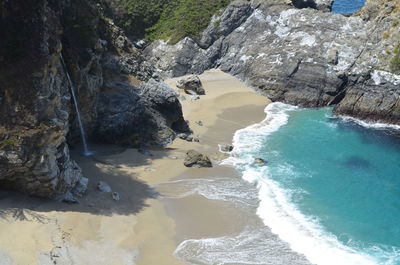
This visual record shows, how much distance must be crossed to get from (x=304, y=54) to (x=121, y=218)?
2908 centimetres

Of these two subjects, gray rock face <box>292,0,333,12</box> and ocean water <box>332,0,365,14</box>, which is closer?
gray rock face <box>292,0,333,12</box>

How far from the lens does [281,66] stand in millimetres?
44688

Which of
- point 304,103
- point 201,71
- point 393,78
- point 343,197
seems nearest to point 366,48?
point 393,78

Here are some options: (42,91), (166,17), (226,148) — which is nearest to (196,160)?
(226,148)

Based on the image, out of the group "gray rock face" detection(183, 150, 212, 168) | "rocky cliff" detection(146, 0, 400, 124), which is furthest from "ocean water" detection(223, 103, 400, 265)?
"rocky cliff" detection(146, 0, 400, 124)

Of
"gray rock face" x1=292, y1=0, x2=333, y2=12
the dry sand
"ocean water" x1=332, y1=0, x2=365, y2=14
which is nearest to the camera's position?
the dry sand

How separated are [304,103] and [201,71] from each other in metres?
12.1

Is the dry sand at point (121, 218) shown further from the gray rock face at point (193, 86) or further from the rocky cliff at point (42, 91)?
the gray rock face at point (193, 86)

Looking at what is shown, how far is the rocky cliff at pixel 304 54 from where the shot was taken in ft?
131

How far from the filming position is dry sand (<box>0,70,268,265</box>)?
17.9 metres

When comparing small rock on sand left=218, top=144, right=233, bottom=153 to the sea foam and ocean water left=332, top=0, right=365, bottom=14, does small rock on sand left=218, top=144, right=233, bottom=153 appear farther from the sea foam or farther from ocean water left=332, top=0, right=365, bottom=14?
ocean water left=332, top=0, right=365, bottom=14

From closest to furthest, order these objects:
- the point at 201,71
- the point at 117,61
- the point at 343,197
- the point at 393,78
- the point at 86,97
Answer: the point at 343,197 → the point at 86,97 → the point at 117,61 → the point at 393,78 → the point at 201,71

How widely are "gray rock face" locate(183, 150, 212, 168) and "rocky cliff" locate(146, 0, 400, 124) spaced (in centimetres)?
1696

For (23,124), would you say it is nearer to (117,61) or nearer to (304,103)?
(117,61)
